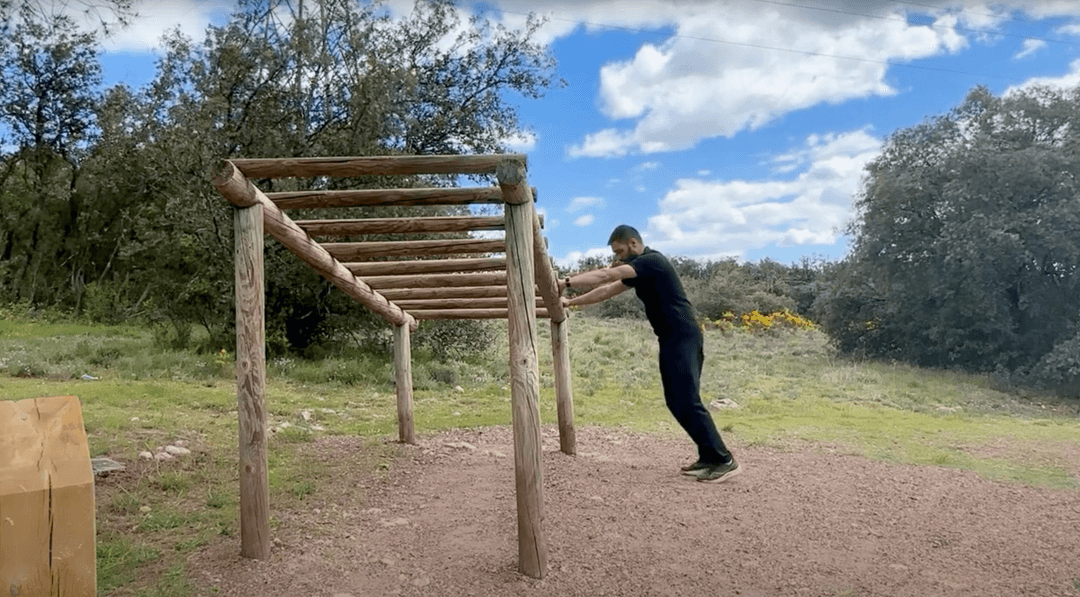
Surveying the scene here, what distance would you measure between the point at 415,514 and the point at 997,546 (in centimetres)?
355

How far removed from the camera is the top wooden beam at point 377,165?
3553 millimetres

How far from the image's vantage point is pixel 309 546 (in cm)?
420

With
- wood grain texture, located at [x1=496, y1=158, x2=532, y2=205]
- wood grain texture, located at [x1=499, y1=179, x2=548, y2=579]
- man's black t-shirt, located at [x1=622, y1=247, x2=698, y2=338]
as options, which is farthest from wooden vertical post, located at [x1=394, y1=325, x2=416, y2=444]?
wood grain texture, located at [x1=496, y1=158, x2=532, y2=205]

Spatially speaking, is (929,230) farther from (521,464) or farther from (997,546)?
(521,464)

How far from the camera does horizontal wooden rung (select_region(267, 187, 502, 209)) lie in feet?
12.9

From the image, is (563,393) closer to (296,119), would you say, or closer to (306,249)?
(306,249)

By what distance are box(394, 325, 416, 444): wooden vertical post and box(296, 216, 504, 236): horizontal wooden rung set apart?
257 centimetres

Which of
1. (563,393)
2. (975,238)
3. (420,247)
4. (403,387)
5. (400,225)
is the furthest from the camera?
(975,238)

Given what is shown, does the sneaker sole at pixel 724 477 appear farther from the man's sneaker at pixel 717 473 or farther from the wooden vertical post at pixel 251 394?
the wooden vertical post at pixel 251 394

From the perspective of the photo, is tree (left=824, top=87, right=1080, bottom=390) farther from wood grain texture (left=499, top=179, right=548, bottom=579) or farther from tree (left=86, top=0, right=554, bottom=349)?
wood grain texture (left=499, top=179, right=548, bottom=579)

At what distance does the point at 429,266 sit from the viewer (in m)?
Answer: 5.46

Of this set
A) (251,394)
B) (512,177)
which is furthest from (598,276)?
(251,394)

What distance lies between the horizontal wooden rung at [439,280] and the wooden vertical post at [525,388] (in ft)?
6.20

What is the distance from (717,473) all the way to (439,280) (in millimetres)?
2610
